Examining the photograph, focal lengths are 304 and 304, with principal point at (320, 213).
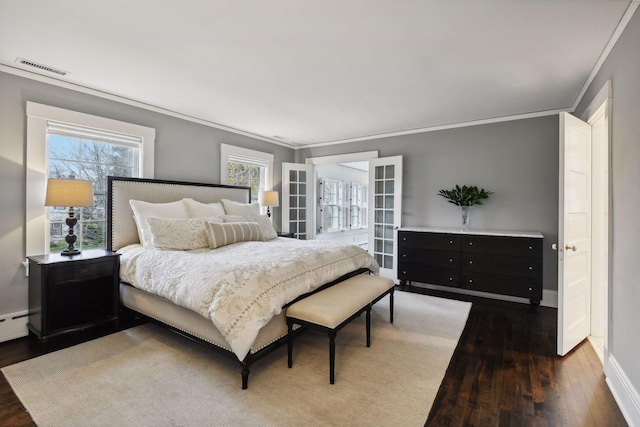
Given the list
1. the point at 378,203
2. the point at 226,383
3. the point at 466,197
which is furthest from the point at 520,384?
the point at 378,203

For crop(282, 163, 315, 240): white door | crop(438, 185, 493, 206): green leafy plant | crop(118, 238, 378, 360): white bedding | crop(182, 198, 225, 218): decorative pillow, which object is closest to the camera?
crop(118, 238, 378, 360): white bedding

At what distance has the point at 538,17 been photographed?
6.49ft

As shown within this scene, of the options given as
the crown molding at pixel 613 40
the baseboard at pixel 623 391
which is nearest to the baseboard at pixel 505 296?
the baseboard at pixel 623 391

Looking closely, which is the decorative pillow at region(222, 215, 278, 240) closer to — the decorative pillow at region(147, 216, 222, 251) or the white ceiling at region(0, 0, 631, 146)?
the decorative pillow at region(147, 216, 222, 251)

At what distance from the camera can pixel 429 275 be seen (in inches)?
171

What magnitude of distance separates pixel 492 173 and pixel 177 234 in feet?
13.6

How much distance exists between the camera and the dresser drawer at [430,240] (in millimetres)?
4137

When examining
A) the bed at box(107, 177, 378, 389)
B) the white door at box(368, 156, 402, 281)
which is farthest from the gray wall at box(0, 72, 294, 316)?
the white door at box(368, 156, 402, 281)

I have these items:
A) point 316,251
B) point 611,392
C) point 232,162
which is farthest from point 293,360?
point 232,162

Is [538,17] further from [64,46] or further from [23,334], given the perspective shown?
[23,334]

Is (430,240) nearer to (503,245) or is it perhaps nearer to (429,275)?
(429,275)

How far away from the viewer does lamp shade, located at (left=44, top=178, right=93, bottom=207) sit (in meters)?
2.72

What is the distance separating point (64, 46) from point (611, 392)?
15.5 ft

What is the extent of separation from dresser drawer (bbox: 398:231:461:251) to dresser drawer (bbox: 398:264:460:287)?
305mm
